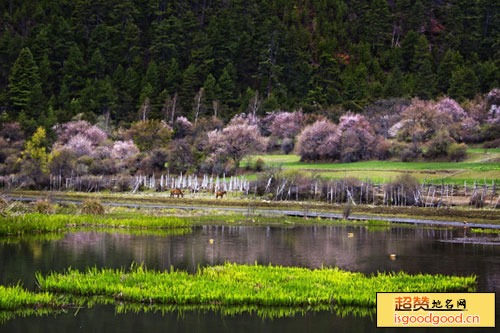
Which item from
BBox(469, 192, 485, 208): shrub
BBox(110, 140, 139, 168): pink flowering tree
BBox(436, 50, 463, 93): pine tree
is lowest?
BBox(469, 192, 485, 208): shrub

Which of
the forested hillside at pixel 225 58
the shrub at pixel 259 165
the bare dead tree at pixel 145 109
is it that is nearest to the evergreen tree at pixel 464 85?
the forested hillside at pixel 225 58

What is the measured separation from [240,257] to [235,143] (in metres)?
66.1

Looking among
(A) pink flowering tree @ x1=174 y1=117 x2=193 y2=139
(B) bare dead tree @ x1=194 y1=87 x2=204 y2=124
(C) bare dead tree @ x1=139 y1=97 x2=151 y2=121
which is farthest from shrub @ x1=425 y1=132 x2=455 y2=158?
(C) bare dead tree @ x1=139 y1=97 x2=151 y2=121

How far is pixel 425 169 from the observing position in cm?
7762

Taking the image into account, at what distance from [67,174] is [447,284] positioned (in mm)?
76062

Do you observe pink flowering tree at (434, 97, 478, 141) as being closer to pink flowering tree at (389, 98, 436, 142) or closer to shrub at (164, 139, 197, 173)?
pink flowering tree at (389, 98, 436, 142)

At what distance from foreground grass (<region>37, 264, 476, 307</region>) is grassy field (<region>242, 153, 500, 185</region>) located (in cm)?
4524

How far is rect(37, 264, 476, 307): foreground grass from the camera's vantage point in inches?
821

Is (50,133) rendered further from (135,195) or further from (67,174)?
(135,195)

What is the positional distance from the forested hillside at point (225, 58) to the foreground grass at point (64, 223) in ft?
248

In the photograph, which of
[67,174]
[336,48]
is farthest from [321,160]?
[336,48]

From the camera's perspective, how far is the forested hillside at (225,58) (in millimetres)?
131000

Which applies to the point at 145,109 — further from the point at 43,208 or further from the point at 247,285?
the point at 247,285

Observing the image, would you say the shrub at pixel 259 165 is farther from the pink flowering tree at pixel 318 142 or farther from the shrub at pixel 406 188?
the shrub at pixel 406 188
